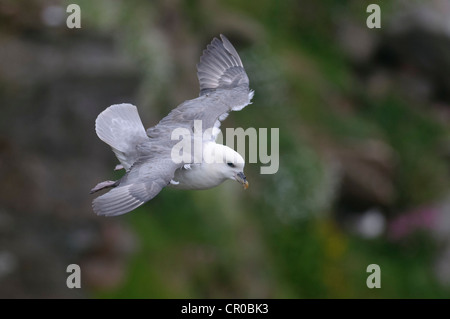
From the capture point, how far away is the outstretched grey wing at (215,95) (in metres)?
6.60

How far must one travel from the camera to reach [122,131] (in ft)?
20.6

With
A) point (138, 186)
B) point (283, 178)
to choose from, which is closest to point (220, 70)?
point (138, 186)

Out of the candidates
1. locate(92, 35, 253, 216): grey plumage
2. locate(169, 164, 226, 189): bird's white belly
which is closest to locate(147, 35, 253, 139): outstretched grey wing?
locate(92, 35, 253, 216): grey plumage

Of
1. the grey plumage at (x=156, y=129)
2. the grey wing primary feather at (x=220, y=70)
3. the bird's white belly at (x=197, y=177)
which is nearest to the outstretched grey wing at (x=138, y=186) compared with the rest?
the grey plumage at (x=156, y=129)

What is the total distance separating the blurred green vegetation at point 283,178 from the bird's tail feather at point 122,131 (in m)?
3.78

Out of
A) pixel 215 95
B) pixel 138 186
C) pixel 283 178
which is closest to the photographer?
pixel 138 186

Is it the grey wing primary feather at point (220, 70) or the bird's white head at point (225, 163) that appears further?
the grey wing primary feather at point (220, 70)

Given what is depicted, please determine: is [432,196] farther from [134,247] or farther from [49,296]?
[49,296]

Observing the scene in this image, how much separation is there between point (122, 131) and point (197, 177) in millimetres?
696

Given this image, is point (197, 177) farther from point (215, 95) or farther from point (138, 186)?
point (215, 95)

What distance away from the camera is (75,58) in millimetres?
9531

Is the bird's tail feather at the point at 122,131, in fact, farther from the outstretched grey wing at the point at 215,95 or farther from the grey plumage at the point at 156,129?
the outstretched grey wing at the point at 215,95

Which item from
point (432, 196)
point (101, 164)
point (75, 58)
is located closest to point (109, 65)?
point (75, 58)

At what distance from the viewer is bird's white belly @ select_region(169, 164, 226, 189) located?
5936 mm
